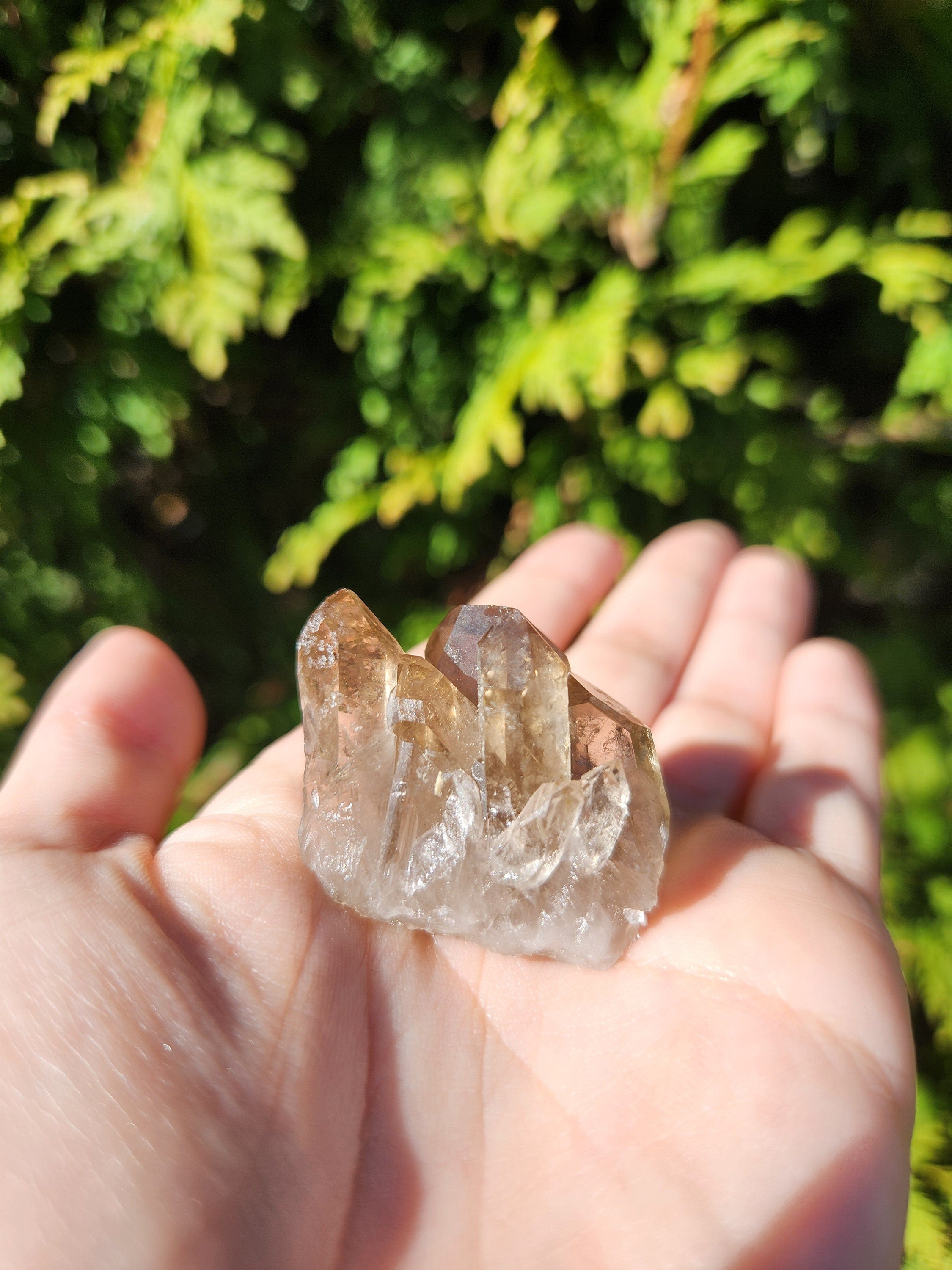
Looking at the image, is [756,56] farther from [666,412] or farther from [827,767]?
[827,767]

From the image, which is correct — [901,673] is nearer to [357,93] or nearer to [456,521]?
[456,521]

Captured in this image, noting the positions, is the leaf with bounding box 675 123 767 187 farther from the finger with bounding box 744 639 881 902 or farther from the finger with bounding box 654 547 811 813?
the finger with bounding box 744 639 881 902

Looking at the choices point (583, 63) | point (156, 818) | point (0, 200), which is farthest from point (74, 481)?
point (583, 63)

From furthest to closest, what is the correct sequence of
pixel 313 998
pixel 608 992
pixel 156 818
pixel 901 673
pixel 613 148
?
pixel 901 673 → pixel 613 148 → pixel 156 818 → pixel 608 992 → pixel 313 998

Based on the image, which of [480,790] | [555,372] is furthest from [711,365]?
[480,790]

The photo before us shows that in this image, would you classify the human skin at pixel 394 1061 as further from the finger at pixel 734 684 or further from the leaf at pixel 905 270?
the leaf at pixel 905 270

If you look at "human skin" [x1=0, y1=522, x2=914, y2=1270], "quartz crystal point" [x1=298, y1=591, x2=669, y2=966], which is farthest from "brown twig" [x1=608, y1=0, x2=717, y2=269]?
"human skin" [x1=0, y1=522, x2=914, y2=1270]

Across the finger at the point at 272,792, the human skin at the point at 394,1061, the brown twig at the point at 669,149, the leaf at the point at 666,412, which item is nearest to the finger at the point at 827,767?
the human skin at the point at 394,1061

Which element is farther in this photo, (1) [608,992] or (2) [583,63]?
(2) [583,63]
